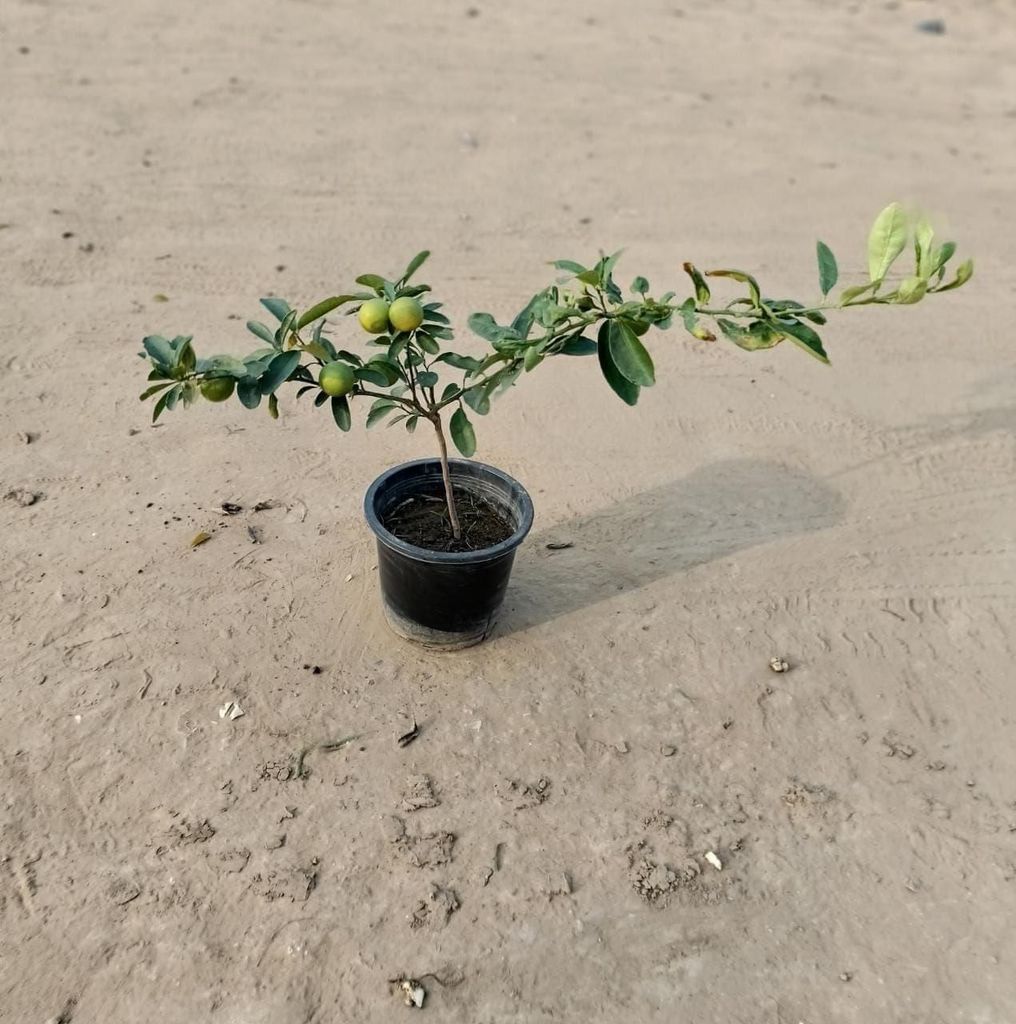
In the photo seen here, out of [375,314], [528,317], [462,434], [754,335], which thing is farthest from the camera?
[462,434]

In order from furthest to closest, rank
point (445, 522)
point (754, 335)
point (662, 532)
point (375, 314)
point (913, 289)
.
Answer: point (662, 532)
point (445, 522)
point (375, 314)
point (754, 335)
point (913, 289)

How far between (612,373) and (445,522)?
29.2 inches

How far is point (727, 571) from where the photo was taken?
2750 millimetres

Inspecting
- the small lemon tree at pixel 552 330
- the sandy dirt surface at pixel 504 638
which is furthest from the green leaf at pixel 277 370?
the sandy dirt surface at pixel 504 638

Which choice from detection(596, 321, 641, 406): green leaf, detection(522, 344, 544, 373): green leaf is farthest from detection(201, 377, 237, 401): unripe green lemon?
detection(596, 321, 641, 406): green leaf

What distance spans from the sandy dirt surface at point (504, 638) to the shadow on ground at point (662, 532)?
16mm

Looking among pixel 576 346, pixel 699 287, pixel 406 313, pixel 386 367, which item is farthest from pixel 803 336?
pixel 386 367

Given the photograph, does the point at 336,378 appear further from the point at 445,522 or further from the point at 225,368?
the point at 445,522

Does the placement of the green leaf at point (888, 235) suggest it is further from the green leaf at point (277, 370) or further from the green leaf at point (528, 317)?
the green leaf at point (277, 370)

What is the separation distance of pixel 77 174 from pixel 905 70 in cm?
542

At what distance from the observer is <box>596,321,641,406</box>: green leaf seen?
6.04 feet

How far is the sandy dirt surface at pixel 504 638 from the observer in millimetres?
1849

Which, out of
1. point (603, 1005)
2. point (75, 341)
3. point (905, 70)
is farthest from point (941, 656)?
point (905, 70)

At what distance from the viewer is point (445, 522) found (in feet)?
8.10
